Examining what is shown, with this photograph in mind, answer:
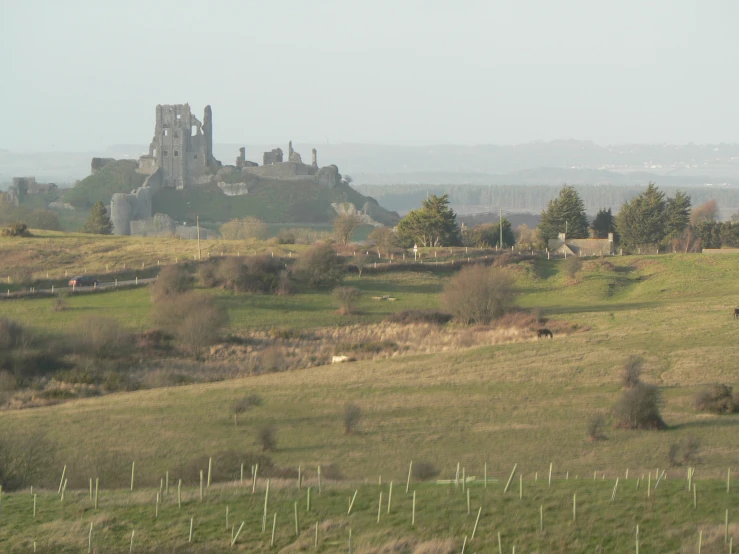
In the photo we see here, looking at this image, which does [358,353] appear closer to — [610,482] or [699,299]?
[699,299]

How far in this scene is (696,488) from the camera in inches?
608

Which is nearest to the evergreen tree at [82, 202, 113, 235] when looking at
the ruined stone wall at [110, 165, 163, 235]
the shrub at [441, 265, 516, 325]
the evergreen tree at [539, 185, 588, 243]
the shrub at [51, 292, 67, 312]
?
the ruined stone wall at [110, 165, 163, 235]

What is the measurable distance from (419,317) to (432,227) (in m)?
28.6

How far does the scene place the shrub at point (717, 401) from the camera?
25047 millimetres

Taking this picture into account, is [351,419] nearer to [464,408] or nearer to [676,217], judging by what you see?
[464,408]

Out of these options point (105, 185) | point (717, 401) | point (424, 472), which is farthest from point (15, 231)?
point (105, 185)

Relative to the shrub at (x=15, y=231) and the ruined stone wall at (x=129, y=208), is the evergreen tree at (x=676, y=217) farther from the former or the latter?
the ruined stone wall at (x=129, y=208)

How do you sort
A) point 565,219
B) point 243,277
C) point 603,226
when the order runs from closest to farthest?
point 243,277 → point 565,219 → point 603,226

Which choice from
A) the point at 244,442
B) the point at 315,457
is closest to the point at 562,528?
the point at 315,457

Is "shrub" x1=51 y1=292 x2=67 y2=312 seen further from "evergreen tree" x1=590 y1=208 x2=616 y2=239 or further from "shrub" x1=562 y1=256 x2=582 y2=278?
"evergreen tree" x1=590 y1=208 x2=616 y2=239

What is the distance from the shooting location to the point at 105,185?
117 metres

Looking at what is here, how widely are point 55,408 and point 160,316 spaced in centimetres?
1154

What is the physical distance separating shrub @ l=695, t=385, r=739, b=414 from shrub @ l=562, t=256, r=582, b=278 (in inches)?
1128

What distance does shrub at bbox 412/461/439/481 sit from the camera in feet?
63.1
